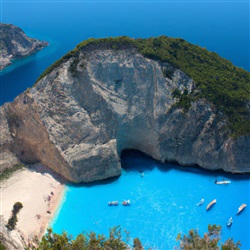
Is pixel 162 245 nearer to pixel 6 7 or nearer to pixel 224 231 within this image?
pixel 224 231

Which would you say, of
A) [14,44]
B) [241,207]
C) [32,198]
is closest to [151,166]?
[241,207]

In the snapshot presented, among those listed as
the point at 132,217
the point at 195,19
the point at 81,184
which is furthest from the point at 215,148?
the point at 195,19

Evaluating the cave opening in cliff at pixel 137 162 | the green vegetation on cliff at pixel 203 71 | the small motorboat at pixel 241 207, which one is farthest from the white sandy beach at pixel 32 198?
the small motorboat at pixel 241 207

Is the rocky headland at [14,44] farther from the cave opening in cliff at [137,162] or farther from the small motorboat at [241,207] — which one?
the small motorboat at [241,207]

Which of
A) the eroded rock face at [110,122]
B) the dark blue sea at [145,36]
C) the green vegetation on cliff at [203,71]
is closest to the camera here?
the dark blue sea at [145,36]

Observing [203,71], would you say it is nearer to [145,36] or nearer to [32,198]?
[32,198]

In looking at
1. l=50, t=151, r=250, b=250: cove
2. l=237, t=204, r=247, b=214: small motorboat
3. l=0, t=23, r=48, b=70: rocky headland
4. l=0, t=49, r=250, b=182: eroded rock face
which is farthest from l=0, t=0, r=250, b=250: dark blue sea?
l=0, t=23, r=48, b=70: rocky headland
